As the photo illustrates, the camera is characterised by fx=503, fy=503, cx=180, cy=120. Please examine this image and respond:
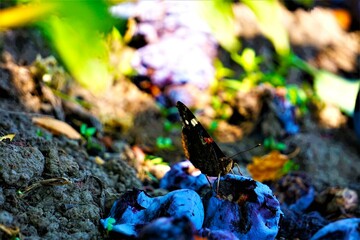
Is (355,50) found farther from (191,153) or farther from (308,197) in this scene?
(191,153)

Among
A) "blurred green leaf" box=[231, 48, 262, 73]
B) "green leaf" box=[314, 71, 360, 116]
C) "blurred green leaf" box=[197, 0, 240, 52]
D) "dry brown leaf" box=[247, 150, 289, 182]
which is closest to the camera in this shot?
"dry brown leaf" box=[247, 150, 289, 182]

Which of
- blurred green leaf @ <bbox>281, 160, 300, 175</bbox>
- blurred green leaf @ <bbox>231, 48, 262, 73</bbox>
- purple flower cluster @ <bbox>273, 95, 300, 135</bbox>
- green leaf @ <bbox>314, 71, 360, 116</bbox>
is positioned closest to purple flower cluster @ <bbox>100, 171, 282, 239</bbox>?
blurred green leaf @ <bbox>281, 160, 300, 175</bbox>

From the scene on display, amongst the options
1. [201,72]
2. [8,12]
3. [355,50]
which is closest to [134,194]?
[8,12]

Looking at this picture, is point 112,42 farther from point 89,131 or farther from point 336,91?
point 336,91

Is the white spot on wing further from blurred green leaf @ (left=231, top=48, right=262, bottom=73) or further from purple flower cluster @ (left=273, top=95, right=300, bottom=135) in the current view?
blurred green leaf @ (left=231, top=48, right=262, bottom=73)

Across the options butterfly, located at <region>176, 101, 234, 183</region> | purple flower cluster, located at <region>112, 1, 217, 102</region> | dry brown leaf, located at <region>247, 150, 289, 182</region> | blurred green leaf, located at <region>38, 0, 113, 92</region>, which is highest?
blurred green leaf, located at <region>38, 0, 113, 92</region>

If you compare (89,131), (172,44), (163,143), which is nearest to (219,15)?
(172,44)

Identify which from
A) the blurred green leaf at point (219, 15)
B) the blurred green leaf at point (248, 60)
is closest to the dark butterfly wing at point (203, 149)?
the blurred green leaf at point (219, 15)
